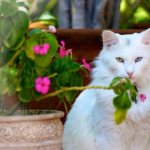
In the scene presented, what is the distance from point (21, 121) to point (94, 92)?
1.21 metres

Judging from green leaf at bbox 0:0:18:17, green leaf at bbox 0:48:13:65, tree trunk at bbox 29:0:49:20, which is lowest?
tree trunk at bbox 29:0:49:20

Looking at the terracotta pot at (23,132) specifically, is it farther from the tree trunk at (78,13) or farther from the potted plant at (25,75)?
the tree trunk at (78,13)

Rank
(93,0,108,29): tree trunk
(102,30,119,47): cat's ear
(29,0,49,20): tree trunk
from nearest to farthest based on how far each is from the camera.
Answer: (102,30,119,47): cat's ear < (93,0,108,29): tree trunk < (29,0,49,20): tree trunk

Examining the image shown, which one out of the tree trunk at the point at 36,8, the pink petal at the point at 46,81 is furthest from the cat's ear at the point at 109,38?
the tree trunk at the point at 36,8

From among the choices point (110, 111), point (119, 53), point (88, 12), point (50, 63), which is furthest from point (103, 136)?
point (88, 12)

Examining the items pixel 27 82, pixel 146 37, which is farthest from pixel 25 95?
pixel 146 37

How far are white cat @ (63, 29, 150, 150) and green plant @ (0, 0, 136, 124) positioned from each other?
69cm

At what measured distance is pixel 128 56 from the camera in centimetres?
357

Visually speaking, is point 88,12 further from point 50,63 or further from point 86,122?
point 50,63

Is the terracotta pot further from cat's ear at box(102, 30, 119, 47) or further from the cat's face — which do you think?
cat's ear at box(102, 30, 119, 47)

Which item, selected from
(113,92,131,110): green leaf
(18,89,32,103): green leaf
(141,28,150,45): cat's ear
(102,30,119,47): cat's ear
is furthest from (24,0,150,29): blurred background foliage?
(113,92,131,110): green leaf

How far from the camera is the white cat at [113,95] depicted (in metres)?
3.58

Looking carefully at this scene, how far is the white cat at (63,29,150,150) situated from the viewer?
11.8 feet

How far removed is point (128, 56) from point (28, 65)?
35.4 inches
